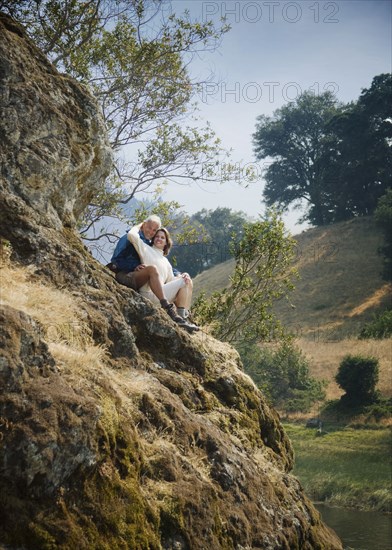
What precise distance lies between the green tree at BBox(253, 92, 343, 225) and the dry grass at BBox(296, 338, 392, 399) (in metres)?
36.3

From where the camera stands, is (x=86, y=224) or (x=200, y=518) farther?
(x=86, y=224)

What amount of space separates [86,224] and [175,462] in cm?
1413

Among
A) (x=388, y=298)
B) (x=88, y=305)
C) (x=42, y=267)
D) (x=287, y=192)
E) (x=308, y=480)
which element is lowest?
(x=308, y=480)

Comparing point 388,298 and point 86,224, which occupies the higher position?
point 86,224

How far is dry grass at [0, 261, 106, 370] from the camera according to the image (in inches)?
255

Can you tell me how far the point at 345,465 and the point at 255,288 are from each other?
12320mm

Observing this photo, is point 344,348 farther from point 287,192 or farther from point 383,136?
point 287,192

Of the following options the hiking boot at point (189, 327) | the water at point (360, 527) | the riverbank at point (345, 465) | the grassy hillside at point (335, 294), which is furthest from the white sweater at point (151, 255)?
the grassy hillside at point (335, 294)

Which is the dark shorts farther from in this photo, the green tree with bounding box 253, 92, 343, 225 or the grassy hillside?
the green tree with bounding box 253, 92, 343, 225

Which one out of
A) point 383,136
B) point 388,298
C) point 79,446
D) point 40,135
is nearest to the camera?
point 79,446

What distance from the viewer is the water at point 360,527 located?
60.8 ft

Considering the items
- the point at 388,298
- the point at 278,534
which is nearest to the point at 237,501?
the point at 278,534

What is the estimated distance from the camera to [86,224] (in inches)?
799

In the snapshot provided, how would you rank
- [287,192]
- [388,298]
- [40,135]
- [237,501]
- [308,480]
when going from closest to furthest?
[237,501]
[40,135]
[308,480]
[388,298]
[287,192]
